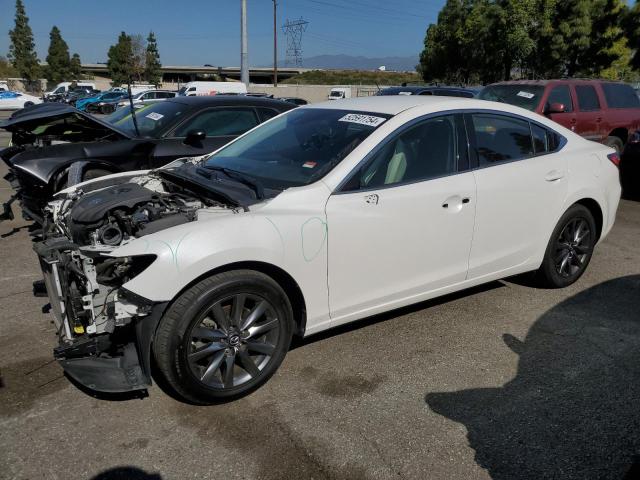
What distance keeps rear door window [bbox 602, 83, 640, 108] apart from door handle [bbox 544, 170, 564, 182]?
23.3 feet

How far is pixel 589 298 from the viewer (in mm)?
4699

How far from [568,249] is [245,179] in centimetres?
296

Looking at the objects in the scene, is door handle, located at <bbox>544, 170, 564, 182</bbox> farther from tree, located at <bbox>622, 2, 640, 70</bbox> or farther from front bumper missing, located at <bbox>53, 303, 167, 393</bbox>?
tree, located at <bbox>622, 2, 640, 70</bbox>

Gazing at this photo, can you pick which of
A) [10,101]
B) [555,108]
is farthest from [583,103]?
[10,101]

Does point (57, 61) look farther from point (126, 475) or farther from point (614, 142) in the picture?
point (126, 475)

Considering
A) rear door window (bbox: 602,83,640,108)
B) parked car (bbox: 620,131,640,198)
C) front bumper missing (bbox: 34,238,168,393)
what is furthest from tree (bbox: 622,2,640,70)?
front bumper missing (bbox: 34,238,168,393)

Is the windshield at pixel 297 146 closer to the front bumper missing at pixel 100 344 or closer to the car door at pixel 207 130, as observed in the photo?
the front bumper missing at pixel 100 344

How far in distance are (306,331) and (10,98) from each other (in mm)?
38805

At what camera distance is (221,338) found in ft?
9.81

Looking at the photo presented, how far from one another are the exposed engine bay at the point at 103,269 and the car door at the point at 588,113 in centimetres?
854

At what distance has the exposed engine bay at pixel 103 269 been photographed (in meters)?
2.80

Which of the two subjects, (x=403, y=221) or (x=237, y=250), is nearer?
(x=237, y=250)

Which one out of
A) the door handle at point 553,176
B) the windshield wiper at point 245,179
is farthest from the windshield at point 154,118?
the door handle at point 553,176

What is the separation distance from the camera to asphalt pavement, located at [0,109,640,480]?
2605mm
